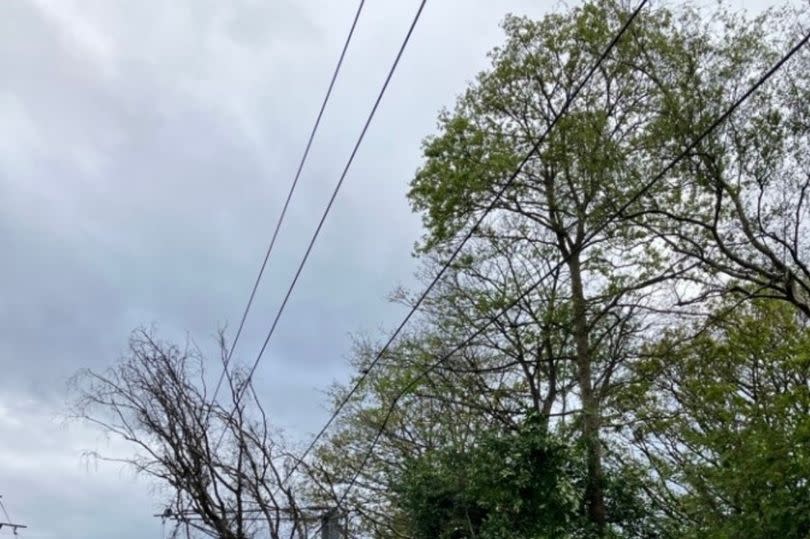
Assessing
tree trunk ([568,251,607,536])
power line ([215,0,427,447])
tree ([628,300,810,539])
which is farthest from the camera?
tree trunk ([568,251,607,536])

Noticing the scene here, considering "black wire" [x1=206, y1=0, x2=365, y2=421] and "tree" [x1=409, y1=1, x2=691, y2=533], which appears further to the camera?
"tree" [x1=409, y1=1, x2=691, y2=533]

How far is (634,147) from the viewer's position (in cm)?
1239

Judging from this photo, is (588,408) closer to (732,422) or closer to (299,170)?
(732,422)

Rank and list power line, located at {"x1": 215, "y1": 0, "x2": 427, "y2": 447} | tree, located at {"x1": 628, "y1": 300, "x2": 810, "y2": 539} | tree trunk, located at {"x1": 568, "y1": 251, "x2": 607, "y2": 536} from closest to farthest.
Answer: power line, located at {"x1": 215, "y1": 0, "x2": 427, "y2": 447}, tree, located at {"x1": 628, "y1": 300, "x2": 810, "y2": 539}, tree trunk, located at {"x1": 568, "y1": 251, "x2": 607, "y2": 536}

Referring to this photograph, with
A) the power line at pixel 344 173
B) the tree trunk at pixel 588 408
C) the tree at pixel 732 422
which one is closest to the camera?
the power line at pixel 344 173

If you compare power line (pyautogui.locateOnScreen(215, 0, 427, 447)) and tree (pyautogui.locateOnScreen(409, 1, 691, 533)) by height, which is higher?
tree (pyautogui.locateOnScreen(409, 1, 691, 533))

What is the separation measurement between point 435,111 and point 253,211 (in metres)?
5.16

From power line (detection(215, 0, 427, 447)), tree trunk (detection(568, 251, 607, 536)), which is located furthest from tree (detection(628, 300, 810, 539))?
power line (detection(215, 0, 427, 447))

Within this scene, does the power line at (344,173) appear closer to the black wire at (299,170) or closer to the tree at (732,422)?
the black wire at (299,170)

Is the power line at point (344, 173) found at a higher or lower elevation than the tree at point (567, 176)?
lower

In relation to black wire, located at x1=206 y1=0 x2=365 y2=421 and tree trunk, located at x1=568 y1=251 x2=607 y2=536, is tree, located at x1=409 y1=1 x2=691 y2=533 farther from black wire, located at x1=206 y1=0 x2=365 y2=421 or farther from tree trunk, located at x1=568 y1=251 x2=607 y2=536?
black wire, located at x1=206 y1=0 x2=365 y2=421

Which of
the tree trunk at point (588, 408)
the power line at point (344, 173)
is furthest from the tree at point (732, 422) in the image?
the power line at point (344, 173)

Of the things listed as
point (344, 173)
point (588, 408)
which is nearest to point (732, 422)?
point (588, 408)

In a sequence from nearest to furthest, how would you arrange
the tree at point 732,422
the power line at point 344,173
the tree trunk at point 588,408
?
the power line at point 344,173
the tree at point 732,422
the tree trunk at point 588,408
